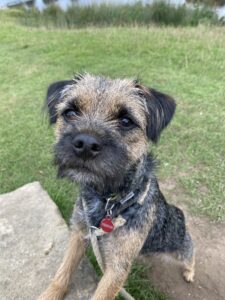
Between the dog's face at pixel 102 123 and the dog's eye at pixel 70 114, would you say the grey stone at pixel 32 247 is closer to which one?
the dog's face at pixel 102 123

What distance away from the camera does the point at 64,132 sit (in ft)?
8.34

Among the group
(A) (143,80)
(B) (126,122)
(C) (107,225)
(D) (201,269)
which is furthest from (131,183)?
(A) (143,80)

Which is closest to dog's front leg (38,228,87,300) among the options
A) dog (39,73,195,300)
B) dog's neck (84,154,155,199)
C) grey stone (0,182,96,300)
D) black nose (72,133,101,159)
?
dog (39,73,195,300)

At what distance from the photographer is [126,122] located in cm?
262

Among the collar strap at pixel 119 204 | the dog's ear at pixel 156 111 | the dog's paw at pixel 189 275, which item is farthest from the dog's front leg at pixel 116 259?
the dog's paw at pixel 189 275

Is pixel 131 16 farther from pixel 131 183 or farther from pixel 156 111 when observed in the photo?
pixel 131 183

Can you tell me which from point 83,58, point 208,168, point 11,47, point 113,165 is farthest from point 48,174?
point 11,47

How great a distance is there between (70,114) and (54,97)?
275mm

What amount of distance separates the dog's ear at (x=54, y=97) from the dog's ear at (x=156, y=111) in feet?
1.93

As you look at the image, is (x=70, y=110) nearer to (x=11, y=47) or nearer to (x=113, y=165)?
(x=113, y=165)

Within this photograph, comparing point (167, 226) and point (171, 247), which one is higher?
point (167, 226)

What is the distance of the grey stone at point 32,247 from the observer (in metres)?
3.08

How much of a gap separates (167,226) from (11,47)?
22.8ft

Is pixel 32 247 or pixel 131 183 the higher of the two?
pixel 131 183
